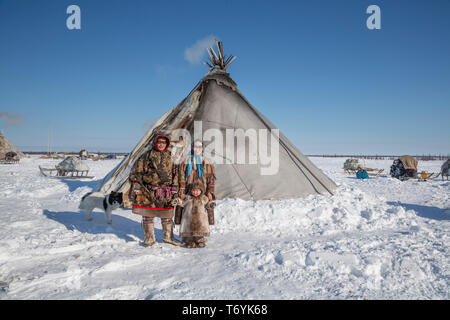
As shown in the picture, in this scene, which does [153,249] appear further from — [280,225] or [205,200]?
[280,225]

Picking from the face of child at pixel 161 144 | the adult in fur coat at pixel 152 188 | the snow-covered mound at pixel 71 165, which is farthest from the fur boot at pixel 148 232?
the snow-covered mound at pixel 71 165

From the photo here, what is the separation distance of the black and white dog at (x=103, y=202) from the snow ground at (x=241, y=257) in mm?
255

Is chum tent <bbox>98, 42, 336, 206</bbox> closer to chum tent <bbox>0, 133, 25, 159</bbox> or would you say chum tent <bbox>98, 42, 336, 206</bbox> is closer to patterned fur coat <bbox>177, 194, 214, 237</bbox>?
patterned fur coat <bbox>177, 194, 214, 237</bbox>

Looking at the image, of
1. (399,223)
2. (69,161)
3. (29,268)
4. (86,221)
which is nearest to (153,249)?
(29,268)

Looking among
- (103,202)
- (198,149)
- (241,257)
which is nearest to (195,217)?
(241,257)

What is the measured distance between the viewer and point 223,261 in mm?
3318

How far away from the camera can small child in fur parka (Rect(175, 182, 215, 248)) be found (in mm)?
3793

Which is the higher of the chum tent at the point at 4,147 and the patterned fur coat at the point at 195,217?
the chum tent at the point at 4,147

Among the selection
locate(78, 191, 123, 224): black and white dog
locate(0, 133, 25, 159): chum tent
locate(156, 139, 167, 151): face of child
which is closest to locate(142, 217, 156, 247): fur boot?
locate(156, 139, 167, 151): face of child

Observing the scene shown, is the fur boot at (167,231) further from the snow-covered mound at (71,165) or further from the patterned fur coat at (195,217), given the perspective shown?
the snow-covered mound at (71,165)

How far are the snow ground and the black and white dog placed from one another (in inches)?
10.0

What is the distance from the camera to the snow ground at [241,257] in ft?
8.20

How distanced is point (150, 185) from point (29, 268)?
1.74 meters

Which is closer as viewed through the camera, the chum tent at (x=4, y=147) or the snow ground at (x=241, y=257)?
the snow ground at (x=241, y=257)
